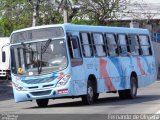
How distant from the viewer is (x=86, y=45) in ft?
72.4

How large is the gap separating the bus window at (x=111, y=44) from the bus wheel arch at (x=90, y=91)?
1996mm

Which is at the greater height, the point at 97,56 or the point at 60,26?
the point at 60,26

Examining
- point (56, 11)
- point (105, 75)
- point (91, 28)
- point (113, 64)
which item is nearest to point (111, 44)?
point (113, 64)

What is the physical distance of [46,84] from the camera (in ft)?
67.8

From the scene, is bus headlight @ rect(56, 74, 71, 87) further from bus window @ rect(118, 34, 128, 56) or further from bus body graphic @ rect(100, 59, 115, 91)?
bus window @ rect(118, 34, 128, 56)

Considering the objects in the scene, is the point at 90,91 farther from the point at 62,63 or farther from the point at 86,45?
the point at 62,63

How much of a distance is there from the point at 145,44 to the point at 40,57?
797 cm

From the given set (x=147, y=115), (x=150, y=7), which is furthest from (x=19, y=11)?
(x=147, y=115)

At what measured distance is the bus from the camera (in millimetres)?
20547

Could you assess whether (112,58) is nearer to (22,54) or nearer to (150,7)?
(22,54)

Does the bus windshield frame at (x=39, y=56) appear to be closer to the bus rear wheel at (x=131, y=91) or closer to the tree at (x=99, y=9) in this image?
the bus rear wheel at (x=131, y=91)

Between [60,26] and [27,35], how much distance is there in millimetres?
1324

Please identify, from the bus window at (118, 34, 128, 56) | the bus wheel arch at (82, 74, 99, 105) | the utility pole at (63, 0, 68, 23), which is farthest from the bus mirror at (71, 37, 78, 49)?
the utility pole at (63, 0, 68, 23)

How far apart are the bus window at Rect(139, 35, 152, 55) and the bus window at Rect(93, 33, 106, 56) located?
402 centimetres
